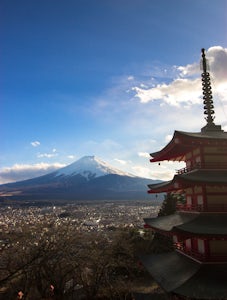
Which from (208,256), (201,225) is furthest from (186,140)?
(208,256)

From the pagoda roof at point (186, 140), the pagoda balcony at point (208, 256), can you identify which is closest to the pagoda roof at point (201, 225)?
the pagoda balcony at point (208, 256)

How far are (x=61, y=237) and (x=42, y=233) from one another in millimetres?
2473

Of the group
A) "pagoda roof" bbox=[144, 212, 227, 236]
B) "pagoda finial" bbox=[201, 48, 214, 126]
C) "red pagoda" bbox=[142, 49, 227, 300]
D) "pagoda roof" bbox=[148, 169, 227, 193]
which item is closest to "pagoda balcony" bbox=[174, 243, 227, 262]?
"red pagoda" bbox=[142, 49, 227, 300]

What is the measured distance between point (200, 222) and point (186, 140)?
4.32 meters

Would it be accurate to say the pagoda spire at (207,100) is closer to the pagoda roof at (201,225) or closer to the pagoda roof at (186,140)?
the pagoda roof at (186,140)

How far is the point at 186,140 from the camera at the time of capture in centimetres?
1656

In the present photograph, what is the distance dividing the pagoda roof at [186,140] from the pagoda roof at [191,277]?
20.7ft

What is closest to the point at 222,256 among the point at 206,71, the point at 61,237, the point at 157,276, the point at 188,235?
the point at 188,235

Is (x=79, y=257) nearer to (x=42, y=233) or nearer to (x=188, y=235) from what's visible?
(x=42, y=233)

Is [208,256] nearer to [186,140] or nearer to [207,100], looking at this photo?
[186,140]

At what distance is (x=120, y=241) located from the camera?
3164 cm

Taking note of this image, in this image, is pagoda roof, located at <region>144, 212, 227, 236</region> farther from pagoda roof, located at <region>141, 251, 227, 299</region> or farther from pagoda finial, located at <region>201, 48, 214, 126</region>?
Answer: pagoda finial, located at <region>201, 48, 214, 126</region>

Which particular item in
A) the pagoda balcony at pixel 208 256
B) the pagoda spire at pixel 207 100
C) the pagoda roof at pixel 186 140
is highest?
the pagoda spire at pixel 207 100

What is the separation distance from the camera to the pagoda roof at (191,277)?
42.1 feet
